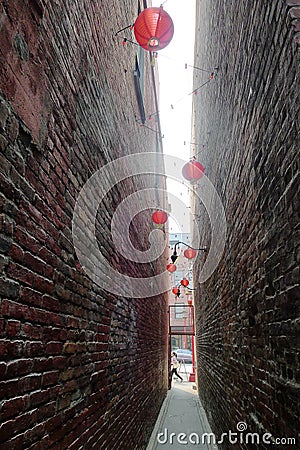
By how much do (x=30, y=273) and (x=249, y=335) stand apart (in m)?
1.90

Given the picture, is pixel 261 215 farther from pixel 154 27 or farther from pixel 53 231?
pixel 154 27

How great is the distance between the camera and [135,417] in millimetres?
4375

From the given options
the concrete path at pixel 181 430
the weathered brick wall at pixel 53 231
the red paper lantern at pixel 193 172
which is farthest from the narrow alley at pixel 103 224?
the concrete path at pixel 181 430

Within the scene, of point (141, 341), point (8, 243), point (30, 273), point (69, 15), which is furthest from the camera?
point (141, 341)

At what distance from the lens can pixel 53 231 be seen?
1912mm

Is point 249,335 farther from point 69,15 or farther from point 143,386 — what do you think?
point 143,386

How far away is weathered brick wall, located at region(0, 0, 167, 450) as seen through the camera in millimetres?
1440

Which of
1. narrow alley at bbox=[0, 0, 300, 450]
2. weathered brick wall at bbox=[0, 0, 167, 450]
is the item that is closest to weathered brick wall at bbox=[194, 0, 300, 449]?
narrow alley at bbox=[0, 0, 300, 450]

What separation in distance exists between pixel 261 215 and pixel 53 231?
4.51 ft

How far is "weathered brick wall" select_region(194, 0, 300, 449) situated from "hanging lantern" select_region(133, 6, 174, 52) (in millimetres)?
626

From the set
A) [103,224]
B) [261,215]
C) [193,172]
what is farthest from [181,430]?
[261,215]

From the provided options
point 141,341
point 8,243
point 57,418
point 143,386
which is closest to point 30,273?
point 8,243

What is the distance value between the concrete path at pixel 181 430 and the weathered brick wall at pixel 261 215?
213 centimetres

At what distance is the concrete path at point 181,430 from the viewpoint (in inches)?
228
